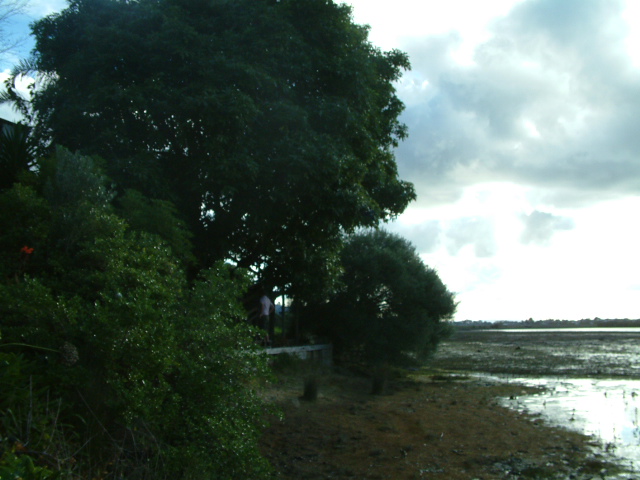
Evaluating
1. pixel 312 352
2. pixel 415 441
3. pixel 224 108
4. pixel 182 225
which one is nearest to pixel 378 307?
pixel 312 352

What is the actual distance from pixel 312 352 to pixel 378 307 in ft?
11.7

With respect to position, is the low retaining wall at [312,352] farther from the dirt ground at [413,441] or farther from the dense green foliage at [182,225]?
the dirt ground at [413,441]

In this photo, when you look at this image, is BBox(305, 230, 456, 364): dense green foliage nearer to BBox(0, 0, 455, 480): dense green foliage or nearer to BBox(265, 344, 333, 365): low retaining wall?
BBox(0, 0, 455, 480): dense green foliage

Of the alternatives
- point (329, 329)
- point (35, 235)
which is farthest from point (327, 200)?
point (329, 329)

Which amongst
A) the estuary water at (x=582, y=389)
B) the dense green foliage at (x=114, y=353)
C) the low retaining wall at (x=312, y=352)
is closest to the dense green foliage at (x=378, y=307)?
the low retaining wall at (x=312, y=352)

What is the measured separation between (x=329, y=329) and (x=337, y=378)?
415 centimetres

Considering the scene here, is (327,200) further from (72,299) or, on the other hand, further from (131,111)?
(72,299)

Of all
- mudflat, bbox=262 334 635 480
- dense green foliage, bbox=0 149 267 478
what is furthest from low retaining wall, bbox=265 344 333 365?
dense green foliage, bbox=0 149 267 478

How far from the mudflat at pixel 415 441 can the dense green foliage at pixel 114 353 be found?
9.92 ft

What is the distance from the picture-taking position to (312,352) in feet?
72.1

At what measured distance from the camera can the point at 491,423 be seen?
1402 centimetres

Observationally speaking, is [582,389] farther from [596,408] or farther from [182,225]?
[182,225]

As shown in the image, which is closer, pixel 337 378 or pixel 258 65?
pixel 258 65

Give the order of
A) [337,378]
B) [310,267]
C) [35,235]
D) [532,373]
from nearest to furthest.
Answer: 1. [35,235]
2. [310,267]
3. [337,378]
4. [532,373]
